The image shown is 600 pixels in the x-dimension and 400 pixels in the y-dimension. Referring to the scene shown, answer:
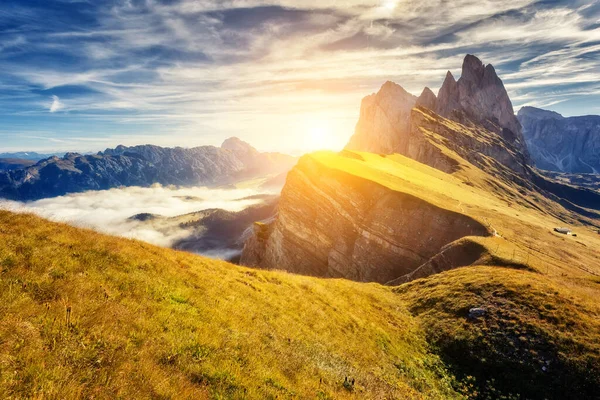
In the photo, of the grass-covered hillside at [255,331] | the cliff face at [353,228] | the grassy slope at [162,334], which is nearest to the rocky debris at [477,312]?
the grass-covered hillside at [255,331]

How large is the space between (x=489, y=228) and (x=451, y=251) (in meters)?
14.4

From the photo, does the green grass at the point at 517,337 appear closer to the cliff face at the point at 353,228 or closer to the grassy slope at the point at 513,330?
the grassy slope at the point at 513,330

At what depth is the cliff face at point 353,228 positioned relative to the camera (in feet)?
191

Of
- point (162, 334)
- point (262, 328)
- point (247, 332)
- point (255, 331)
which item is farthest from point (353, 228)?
point (162, 334)

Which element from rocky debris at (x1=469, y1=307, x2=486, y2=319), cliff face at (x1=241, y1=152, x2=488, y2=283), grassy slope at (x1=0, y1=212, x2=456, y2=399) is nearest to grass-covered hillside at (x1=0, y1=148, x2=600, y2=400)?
grassy slope at (x1=0, y1=212, x2=456, y2=399)

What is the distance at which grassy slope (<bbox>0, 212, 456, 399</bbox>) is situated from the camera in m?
7.83

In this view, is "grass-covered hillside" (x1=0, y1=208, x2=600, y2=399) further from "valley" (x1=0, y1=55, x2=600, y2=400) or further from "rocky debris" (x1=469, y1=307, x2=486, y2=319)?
"rocky debris" (x1=469, y1=307, x2=486, y2=319)

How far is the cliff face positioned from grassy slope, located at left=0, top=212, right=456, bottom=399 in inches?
1541

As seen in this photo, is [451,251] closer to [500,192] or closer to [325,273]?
[325,273]

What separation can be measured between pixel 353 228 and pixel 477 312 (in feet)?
150

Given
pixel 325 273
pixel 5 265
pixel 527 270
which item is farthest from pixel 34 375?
pixel 325 273

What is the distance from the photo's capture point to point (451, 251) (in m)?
44.8

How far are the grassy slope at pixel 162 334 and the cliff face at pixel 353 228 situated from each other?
39.2 metres

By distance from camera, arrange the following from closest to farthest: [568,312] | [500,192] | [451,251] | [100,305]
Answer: [100,305] < [568,312] < [451,251] < [500,192]
